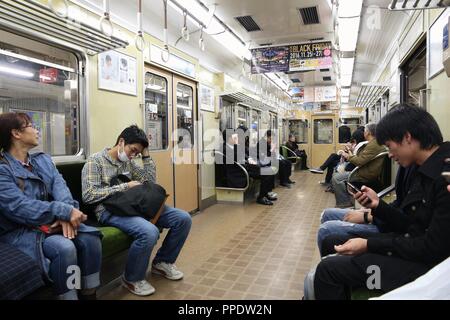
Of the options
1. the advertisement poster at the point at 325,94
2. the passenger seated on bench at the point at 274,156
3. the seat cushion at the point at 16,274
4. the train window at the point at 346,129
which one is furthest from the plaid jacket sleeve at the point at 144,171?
the advertisement poster at the point at 325,94

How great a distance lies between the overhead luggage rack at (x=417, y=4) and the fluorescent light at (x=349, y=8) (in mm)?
1934

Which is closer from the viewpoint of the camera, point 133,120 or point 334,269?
point 334,269

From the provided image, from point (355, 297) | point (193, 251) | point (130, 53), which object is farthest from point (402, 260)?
point (130, 53)

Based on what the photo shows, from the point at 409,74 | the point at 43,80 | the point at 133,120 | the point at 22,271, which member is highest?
the point at 409,74

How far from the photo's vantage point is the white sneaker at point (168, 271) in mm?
2654

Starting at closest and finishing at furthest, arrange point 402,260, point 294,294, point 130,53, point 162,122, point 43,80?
point 402,260 → point 294,294 → point 43,80 → point 130,53 → point 162,122

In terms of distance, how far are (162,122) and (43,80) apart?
5.95 feet

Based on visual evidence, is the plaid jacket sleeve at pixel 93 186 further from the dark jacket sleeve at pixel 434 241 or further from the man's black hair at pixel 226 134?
the man's black hair at pixel 226 134

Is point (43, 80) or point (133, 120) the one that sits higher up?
point (43, 80)

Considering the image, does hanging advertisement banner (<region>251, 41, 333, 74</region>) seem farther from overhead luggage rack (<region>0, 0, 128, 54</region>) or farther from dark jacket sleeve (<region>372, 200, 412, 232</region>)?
dark jacket sleeve (<region>372, 200, 412, 232</region>)

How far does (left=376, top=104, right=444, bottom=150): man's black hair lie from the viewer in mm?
1493

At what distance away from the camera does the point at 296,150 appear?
1051 centimetres

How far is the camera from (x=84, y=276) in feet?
6.68

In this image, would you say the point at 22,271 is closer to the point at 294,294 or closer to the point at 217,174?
the point at 294,294
